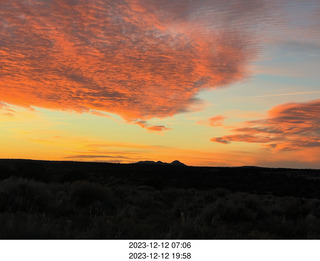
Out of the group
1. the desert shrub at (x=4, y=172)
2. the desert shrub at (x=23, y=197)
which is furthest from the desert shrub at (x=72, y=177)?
the desert shrub at (x=23, y=197)

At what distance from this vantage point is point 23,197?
10930 millimetres

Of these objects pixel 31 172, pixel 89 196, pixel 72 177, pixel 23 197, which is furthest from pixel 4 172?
pixel 23 197

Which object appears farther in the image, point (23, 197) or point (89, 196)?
point (89, 196)

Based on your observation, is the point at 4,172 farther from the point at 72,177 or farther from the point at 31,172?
the point at 72,177

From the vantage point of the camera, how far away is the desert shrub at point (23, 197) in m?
10.3

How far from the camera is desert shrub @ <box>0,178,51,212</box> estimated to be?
33.9 ft

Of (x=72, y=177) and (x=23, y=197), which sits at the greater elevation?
(x=23, y=197)

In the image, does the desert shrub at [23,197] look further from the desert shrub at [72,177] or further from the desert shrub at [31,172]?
the desert shrub at [72,177]

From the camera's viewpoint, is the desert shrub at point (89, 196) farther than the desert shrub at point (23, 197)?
Yes

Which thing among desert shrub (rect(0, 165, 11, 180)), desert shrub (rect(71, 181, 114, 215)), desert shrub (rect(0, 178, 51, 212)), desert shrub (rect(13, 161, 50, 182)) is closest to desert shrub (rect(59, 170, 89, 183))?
desert shrub (rect(13, 161, 50, 182))

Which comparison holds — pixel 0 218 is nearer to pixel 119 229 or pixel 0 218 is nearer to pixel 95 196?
pixel 119 229

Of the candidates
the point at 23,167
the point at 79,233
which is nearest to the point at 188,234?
the point at 79,233

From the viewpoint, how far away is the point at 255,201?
14.1m
